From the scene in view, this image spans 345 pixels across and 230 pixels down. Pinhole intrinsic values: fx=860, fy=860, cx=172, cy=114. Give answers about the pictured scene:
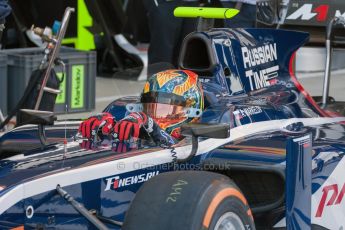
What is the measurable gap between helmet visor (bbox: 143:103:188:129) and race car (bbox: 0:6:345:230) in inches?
4.9

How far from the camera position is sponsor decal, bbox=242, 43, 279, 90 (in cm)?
511

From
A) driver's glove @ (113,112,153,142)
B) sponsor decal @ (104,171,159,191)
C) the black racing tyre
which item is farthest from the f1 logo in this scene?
the black racing tyre

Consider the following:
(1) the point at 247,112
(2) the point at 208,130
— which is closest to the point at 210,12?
(1) the point at 247,112

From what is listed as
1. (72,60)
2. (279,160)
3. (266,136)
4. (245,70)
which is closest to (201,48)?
(245,70)

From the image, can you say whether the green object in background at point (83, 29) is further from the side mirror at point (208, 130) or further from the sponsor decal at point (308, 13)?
the side mirror at point (208, 130)

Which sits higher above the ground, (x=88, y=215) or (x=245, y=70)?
(x=245, y=70)

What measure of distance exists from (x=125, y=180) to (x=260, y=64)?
1.65m

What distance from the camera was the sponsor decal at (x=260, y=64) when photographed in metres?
5.11

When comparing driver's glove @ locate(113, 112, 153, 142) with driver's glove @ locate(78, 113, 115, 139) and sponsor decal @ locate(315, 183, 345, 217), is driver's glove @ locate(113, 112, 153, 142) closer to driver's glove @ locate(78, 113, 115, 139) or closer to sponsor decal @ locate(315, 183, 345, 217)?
driver's glove @ locate(78, 113, 115, 139)

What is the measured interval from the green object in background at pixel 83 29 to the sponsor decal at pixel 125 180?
6336 millimetres

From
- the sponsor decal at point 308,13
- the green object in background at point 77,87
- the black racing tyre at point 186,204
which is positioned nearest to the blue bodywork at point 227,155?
the black racing tyre at point 186,204

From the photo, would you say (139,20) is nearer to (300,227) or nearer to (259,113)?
(259,113)

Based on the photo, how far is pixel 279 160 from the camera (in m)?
4.11

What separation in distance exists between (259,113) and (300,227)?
0.96m
